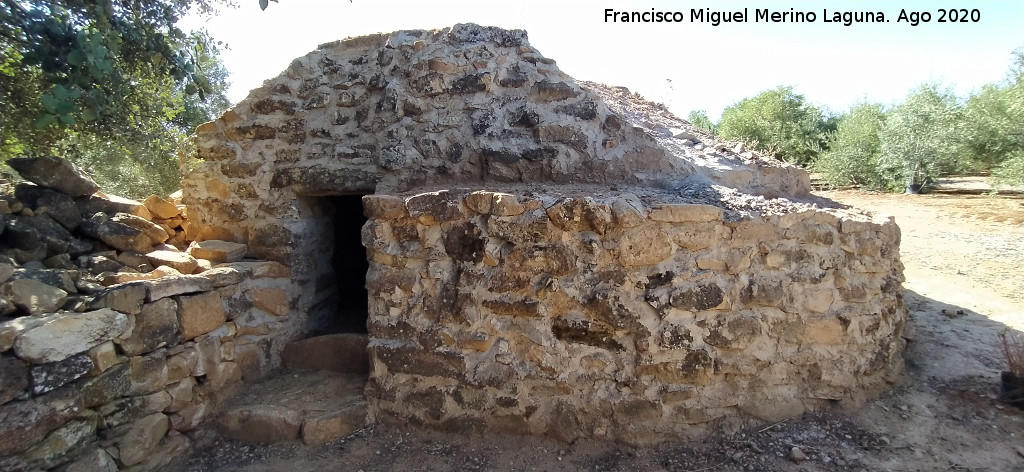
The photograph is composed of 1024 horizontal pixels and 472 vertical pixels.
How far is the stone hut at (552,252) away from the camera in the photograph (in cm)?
264

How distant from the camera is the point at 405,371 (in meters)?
2.95

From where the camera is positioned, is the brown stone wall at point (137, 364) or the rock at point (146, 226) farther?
the rock at point (146, 226)

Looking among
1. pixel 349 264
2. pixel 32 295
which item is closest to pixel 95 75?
pixel 32 295

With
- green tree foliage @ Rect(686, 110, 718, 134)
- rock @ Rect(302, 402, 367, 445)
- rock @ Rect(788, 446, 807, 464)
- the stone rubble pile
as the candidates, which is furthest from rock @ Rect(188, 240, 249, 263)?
green tree foliage @ Rect(686, 110, 718, 134)

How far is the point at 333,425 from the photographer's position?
295cm

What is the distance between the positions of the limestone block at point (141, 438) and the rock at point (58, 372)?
0.44 meters

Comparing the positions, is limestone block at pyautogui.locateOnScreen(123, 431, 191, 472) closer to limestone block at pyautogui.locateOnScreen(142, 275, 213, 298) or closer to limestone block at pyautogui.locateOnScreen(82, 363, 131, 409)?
limestone block at pyautogui.locateOnScreen(82, 363, 131, 409)

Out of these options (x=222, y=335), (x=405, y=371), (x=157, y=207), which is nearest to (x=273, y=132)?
(x=157, y=207)

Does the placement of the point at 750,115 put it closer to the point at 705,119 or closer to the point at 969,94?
the point at 705,119

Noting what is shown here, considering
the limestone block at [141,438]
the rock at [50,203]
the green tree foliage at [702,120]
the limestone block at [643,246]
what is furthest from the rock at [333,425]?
the green tree foliage at [702,120]

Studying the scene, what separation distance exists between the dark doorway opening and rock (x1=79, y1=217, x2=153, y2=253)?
124 cm

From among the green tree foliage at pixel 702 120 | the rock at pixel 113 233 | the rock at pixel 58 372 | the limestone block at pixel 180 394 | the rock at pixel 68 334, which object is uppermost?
the green tree foliage at pixel 702 120

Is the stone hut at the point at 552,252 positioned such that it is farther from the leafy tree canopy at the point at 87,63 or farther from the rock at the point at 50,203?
the rock at the point at 50,203

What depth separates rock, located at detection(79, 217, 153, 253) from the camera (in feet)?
10.3
